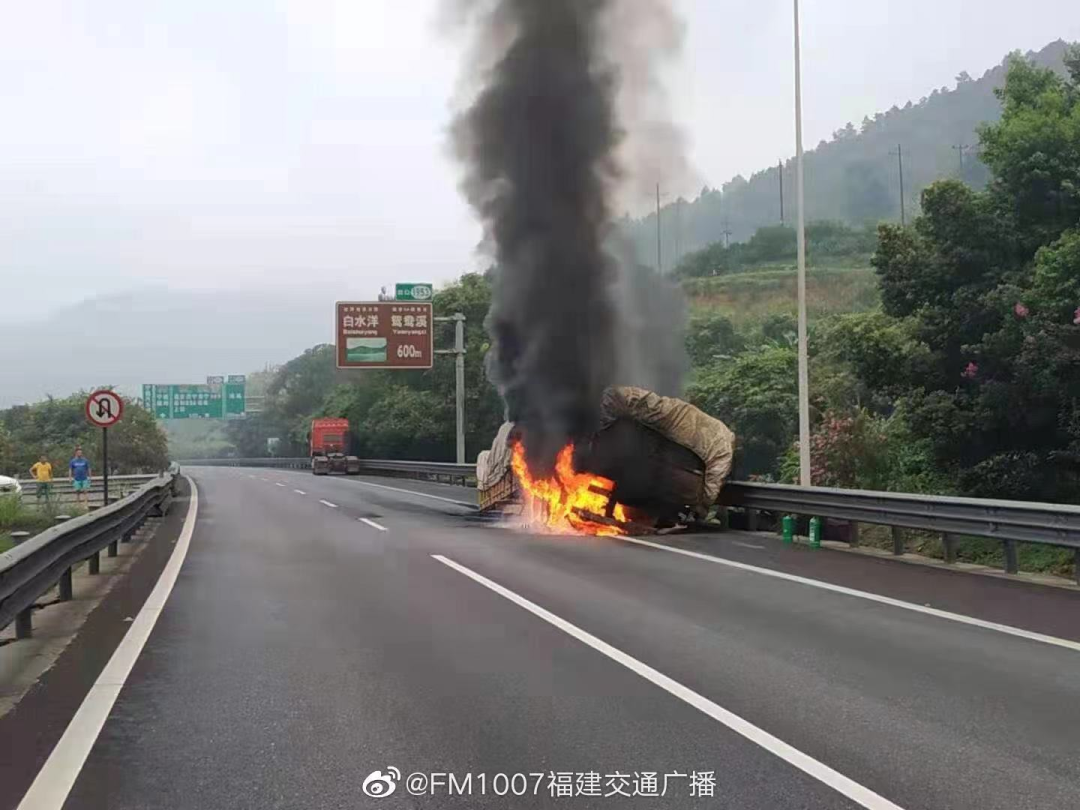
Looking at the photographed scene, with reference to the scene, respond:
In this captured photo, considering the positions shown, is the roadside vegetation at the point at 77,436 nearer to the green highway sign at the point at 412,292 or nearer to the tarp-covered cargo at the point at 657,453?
the green highway sign at the point at 412,292

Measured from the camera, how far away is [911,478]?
20.3 m

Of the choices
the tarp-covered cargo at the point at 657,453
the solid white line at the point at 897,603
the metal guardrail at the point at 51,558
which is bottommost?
the solid white line at the point at 897,603

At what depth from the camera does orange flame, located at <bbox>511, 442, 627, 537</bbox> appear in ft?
53.6

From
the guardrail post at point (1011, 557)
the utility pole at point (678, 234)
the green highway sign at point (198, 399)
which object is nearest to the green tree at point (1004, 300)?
the utility pole at point (678, 234)

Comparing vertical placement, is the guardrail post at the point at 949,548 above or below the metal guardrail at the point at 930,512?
below

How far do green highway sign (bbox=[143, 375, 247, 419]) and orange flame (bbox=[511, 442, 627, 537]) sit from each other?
59.3 m

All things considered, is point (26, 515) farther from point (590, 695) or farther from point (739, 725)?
point (739, 725)

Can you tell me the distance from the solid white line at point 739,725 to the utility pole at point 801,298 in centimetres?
801

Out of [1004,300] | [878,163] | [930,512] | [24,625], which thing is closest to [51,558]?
[24,625]

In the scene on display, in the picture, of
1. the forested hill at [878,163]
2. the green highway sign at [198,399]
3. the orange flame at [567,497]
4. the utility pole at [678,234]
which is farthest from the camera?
the forested hill at [878,163]

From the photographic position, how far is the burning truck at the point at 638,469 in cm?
1567

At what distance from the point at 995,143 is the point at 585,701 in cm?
1649

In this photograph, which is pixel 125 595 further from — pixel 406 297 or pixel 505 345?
pixel 406 297

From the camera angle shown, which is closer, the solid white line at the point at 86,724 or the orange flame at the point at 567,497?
the solid white line at the point at 86,724
